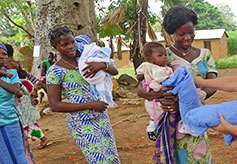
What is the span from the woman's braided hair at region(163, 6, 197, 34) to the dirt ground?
2.62m

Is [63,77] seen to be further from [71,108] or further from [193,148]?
[193,148]

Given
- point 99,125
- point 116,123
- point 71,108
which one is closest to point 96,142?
point 99,125

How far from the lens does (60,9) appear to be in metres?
5.92

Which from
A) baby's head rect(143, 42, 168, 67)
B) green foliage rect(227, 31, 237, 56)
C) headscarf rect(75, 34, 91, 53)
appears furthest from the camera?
green foliage rect(227, 31, 237, 56)

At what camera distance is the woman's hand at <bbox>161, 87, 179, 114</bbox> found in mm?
2080

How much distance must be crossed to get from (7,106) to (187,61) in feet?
6.37

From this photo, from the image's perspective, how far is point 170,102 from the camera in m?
2.15

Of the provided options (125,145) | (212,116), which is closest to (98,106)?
(212,116)

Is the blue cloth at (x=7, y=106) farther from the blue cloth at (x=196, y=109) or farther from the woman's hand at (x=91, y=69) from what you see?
the blue cloth at (x=196, y=109)

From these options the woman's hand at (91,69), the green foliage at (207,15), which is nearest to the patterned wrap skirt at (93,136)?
the woman's hand at (91,69)

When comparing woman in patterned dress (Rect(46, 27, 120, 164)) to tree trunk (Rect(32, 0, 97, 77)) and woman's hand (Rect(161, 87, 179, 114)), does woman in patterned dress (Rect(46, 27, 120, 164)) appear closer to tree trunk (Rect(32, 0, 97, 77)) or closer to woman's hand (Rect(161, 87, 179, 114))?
woman's hand (Rect(161, 87, 179, 114))

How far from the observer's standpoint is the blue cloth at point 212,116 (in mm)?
1417

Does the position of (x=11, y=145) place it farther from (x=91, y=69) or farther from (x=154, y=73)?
(x=154, y=73)

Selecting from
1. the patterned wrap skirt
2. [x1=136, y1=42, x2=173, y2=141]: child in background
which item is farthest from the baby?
[x1=136, y1=42, x2=173, y2=141]: child in background
